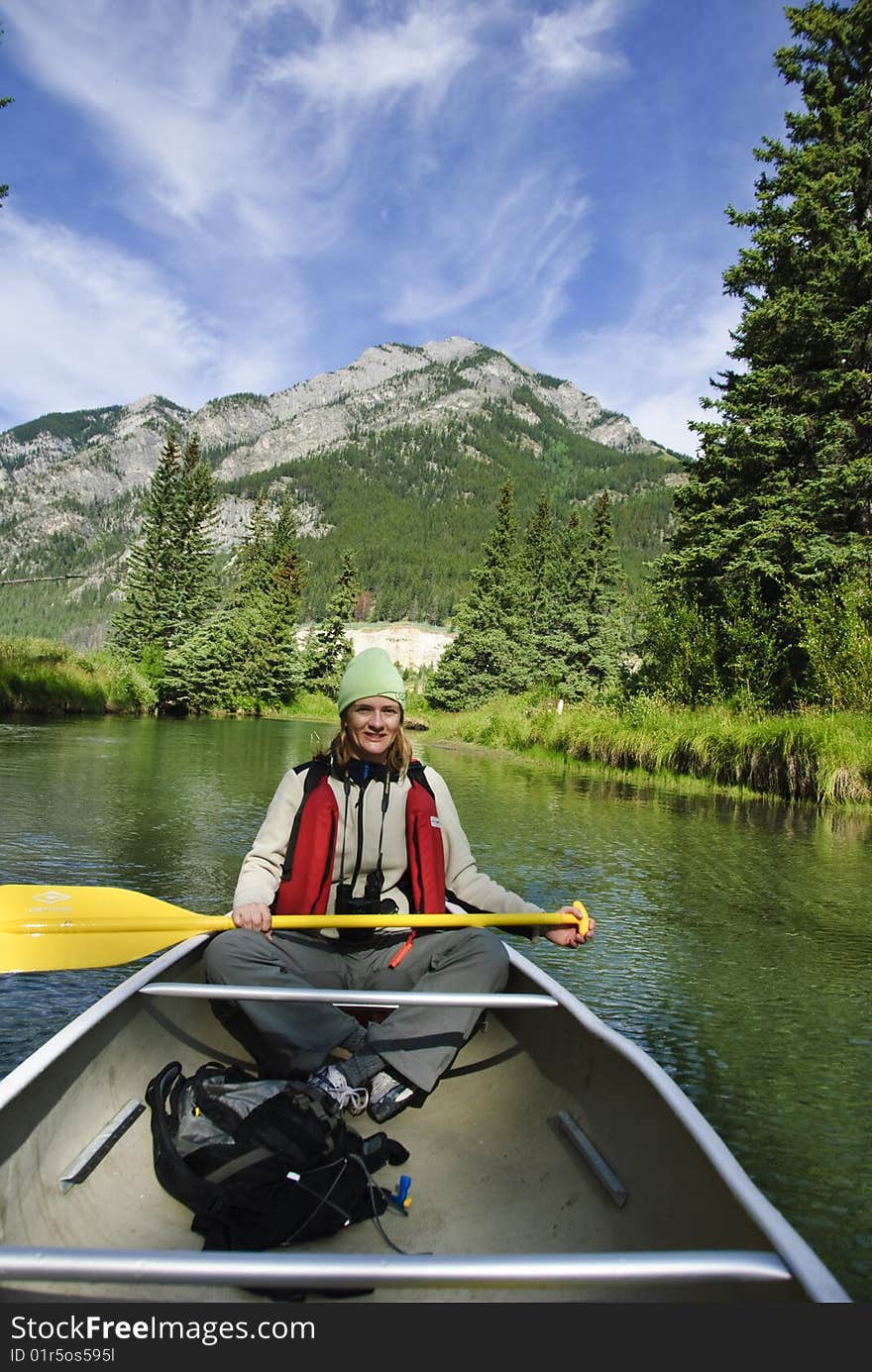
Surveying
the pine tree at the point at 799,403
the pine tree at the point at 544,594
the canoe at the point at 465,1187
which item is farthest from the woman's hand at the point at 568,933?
the pine tree at the point at 544,594

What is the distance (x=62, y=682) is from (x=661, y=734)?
18163mm

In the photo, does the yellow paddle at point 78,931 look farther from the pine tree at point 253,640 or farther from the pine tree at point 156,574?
the pine tree at point 156,574

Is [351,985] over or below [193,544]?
below

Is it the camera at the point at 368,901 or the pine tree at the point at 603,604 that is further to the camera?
the pine tree at the point at 603,604

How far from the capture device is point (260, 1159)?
6.80ft

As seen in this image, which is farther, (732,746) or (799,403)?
(799,403)

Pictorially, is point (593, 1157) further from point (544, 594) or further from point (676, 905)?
point (544, 594)

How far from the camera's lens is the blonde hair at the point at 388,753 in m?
3.31

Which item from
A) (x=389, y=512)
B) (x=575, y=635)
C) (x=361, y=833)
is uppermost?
(x=389, y=512)

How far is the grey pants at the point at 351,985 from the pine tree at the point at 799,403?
12784 mm

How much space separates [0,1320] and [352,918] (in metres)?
1.67

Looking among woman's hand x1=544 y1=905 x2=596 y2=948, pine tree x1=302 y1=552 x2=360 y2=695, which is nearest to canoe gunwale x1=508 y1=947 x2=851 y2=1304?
woman's hand x1=544 y1=905 x2=596 y2=948

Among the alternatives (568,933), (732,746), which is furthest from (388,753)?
(732,746)

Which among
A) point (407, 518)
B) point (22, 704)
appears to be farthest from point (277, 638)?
point (407, 518)
